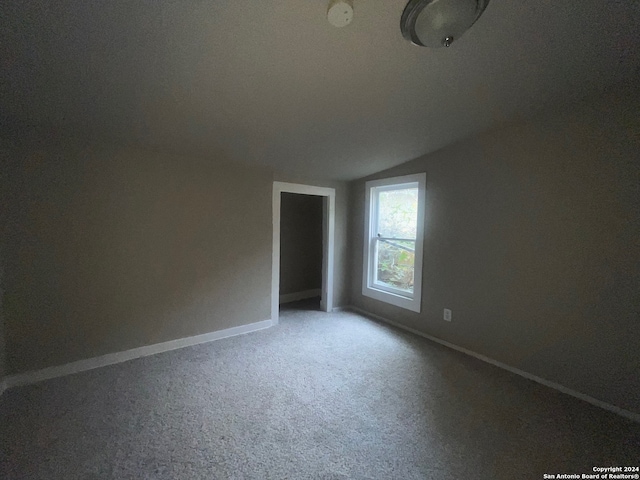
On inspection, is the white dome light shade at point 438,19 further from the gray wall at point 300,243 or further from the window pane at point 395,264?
the gray wall at point 300,243

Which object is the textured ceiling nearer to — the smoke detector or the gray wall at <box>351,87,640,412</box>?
the smoke detector

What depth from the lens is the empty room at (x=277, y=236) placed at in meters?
1.39

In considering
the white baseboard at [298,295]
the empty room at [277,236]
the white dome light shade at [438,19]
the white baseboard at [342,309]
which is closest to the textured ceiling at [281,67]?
the empty room at [277,236]

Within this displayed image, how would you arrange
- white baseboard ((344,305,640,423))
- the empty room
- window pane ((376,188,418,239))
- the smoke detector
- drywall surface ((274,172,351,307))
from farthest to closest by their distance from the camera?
1. drywall surface ((274,172,351,307))
2. window pane ((376,188,418,239))
3. white baseboard ((344,305,640,423))
4. the empty room
5. the smoke detector

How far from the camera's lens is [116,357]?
2.49 m

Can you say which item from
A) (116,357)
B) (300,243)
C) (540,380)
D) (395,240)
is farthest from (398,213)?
(116,357)

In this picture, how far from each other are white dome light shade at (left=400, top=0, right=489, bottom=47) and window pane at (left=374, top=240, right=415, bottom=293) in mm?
2386

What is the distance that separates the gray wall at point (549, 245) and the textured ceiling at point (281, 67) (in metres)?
0.34

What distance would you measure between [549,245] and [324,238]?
2525mm

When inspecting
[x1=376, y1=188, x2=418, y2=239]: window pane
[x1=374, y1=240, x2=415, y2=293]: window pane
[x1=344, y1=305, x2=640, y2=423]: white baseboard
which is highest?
[x1=376, y1=188, x2=418, y2=239]: window pane

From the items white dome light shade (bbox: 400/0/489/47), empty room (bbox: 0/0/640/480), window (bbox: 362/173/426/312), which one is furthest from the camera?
window (bbox: 362/173/426/312)

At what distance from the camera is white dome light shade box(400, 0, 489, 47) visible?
3.60 ft

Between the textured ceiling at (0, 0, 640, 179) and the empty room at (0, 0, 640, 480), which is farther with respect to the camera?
the empty room at (0, 0, 640, 480)

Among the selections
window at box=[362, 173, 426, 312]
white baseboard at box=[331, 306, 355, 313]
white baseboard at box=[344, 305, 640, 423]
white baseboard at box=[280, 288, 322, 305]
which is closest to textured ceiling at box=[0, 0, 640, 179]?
window at box=[362, 173, 426, 312]
